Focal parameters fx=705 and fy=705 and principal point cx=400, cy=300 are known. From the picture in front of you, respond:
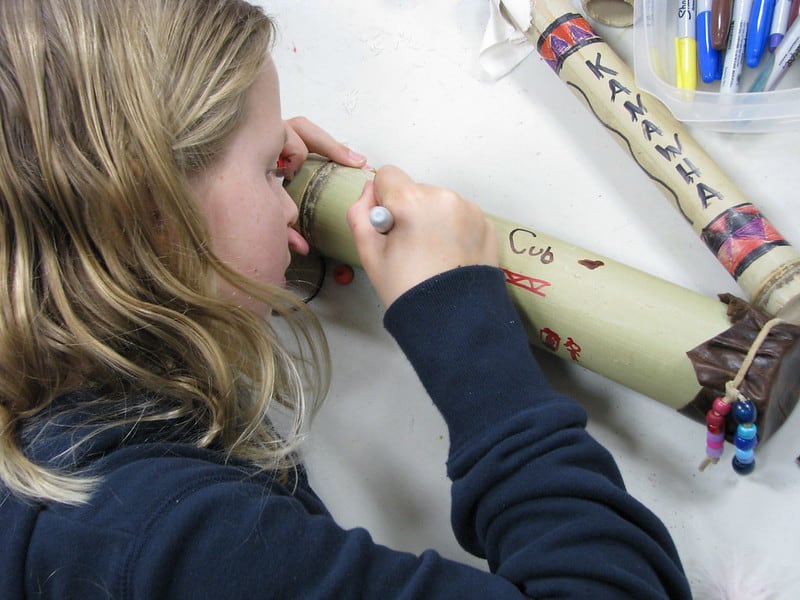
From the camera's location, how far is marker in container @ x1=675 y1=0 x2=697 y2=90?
78cm

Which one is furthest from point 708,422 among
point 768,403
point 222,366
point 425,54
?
point 425,54

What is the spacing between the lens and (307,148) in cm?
81

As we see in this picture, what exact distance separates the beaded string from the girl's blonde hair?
394 millimetres

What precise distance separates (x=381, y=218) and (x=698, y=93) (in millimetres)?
368

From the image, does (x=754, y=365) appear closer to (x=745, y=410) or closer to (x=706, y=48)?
(x=745, y=410)

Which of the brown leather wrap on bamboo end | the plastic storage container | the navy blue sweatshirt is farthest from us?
the plastic storage container

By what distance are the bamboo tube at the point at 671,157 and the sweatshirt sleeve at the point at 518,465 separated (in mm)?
222

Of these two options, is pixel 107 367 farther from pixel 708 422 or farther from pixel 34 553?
pixel 708 422

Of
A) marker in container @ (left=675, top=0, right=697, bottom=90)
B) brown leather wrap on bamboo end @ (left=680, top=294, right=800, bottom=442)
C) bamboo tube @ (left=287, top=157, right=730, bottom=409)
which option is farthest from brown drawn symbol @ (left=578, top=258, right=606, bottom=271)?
marker in container @ (left=675, top=0, right=697, bottom=90)

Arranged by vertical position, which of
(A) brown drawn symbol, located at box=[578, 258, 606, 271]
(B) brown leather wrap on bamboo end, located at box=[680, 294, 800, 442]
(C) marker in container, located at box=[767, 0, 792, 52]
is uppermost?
(C) marker in container, located at box=[767, 0, 792, 52]

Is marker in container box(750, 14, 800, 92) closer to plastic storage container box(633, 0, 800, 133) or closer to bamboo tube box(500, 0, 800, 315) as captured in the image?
plastic storage container box(633, 0, 800, 133)

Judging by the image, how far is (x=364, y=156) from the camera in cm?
85

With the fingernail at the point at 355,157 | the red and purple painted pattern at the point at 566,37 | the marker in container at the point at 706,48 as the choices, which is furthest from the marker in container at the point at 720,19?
the fingernail at the point at 355,157

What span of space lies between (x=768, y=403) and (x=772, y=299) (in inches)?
4.2
